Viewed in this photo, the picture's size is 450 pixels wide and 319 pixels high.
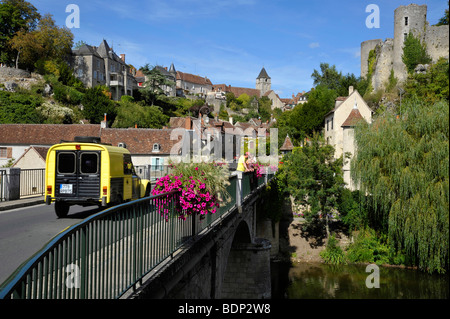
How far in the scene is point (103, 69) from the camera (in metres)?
79.4

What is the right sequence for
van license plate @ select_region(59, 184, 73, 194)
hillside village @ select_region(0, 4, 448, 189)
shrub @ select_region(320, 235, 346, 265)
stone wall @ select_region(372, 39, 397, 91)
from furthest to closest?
stone wall @ select_region(372, 39, 397, 91), hillside village @ select_region(0, 4, 448, 189), shrub @ select_region(320, 235, 346, 265), van license plate @ select_region(59, 184, 73, 194)

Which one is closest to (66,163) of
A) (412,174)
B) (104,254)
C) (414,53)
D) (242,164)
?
(242,164)

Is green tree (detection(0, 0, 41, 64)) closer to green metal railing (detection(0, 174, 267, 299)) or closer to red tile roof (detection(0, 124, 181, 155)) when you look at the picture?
red tile roof (detection(0, 124, 181, 155))

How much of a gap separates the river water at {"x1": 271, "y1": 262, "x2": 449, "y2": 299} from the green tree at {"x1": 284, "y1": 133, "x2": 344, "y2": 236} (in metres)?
4.64

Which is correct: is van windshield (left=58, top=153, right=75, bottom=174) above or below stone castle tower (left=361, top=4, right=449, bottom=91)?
below

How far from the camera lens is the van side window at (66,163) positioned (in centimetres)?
1076

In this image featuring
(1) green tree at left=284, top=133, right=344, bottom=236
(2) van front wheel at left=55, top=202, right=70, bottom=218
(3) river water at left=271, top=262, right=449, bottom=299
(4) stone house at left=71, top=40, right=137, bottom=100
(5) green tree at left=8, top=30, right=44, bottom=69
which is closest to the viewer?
(2) van front wheel at left=55, top=202, right=70, bottom=218

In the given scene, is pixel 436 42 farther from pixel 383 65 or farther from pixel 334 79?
pixel 334 79

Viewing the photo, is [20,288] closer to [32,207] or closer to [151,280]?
[151,280]

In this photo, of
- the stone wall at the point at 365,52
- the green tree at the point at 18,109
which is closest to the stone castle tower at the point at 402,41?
the stone wall at the point at 365,52

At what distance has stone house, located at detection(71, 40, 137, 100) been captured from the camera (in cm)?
7481

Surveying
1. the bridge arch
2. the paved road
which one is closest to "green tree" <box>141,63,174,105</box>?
the bridge arch

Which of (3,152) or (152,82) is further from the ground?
(152,82)

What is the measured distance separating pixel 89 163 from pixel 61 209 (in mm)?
1683
